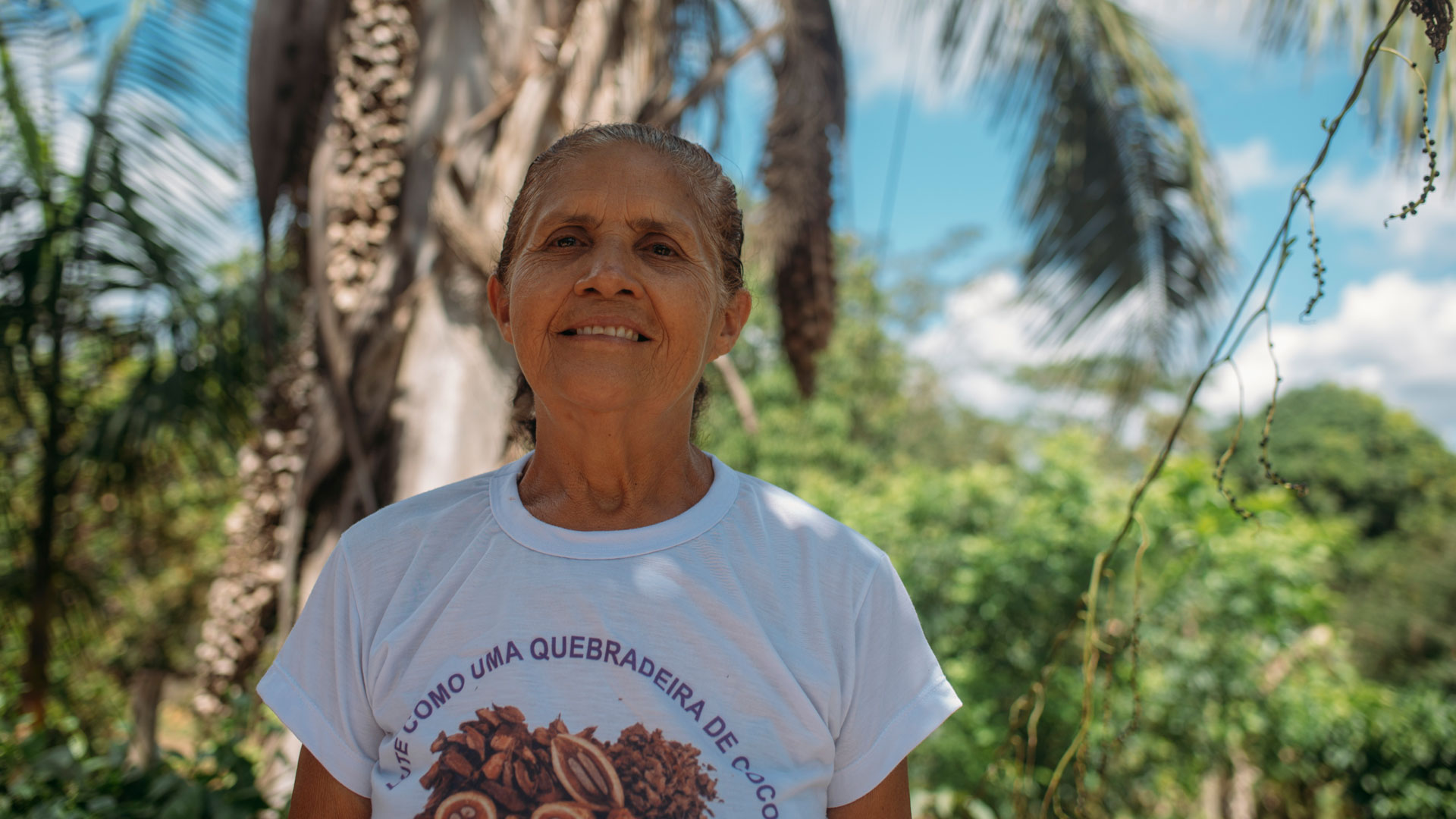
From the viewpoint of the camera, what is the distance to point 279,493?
302 cm

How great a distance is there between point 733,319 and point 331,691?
72 cm

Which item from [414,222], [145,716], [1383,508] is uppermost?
[414,222]

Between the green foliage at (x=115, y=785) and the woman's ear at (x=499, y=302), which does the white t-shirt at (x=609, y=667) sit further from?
the green foliage at (x=115, y=785)

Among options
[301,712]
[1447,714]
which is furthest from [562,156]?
[1447,714]

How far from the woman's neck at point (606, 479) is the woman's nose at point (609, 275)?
185 millimetres

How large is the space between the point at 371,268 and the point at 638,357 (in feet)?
6.92

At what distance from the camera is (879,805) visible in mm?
1104

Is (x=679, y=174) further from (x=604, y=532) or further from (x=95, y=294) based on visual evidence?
(x=95, y=294)

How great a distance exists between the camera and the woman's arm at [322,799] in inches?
43.5

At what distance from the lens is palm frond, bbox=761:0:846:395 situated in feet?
10.6

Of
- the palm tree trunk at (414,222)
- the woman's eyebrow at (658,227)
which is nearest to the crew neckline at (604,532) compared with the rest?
the woman's eyebrow at (658,227)

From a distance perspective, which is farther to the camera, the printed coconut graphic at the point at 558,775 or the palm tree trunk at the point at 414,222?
the palm tree trunk at the point at 414,222

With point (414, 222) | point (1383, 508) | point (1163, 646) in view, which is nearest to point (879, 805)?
point (414, 222)

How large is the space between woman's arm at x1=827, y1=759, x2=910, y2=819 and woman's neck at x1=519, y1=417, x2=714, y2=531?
417 mm
